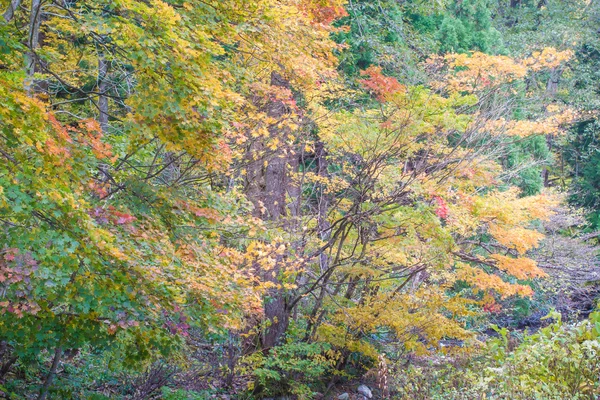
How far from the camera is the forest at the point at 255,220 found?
383cm

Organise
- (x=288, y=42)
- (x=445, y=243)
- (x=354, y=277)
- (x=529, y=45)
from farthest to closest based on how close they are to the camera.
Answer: (x=529, y=45)
(x=354, y=277)
(x=445, y=243)
(x=288, y=42)

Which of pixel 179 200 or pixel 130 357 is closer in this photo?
pixel 130 357

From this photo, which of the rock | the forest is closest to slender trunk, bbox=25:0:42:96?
the forest

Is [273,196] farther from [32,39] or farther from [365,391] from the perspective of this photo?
[32,39]

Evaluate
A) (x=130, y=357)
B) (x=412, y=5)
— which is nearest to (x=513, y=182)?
(x=412, y=5)

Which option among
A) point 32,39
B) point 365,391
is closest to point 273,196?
point 365,391

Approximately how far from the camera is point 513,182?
53.9ft

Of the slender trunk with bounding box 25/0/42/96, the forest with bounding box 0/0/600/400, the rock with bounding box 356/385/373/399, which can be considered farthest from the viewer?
the rock with bounding box 356/385/373/399

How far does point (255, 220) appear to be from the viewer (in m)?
6.02

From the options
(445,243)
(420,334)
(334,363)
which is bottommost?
(334,363)

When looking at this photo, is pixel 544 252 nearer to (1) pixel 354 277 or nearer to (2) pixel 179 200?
(1) pixel 354 277

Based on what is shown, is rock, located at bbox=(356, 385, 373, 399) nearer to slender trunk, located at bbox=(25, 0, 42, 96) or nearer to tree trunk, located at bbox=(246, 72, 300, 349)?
tree trunk, located at bbox=(246, 72, 300, 349)

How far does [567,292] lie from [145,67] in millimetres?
12318

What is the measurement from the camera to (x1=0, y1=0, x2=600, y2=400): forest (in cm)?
383
